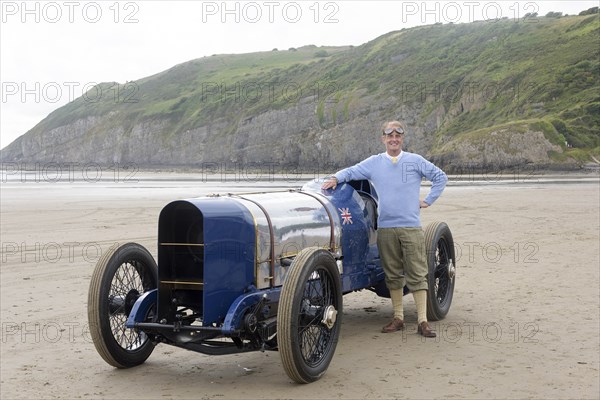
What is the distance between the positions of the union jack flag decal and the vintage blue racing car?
38cm

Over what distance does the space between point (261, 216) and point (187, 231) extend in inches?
23.8

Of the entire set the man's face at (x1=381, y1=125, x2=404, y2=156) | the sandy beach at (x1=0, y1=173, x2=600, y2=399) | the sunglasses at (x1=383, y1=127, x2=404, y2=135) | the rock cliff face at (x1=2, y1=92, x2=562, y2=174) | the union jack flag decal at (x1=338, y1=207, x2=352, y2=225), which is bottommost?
the sandy beach at (x1=0, y1=173, x2=600, y2=399)

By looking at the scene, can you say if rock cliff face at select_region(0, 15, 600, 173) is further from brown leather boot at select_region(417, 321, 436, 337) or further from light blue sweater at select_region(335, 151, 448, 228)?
brown leather boot at select_region(417, 321, 436, 337)

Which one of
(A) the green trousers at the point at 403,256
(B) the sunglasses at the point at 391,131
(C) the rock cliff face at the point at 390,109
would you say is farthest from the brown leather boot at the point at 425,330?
(C) the rock cliff face at the point at 390,109

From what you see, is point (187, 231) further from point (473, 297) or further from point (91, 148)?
point (91, 148)

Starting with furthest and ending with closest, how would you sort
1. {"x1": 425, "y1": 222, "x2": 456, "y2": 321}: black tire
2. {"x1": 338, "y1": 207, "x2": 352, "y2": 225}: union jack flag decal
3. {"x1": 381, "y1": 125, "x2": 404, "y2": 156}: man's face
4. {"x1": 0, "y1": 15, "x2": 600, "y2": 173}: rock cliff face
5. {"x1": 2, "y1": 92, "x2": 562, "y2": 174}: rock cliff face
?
{"x1": 0, "y1": 15, "x2": 600, "y2": 173}: rock cliff face
{"x1": 2, "y1": 92, "x2": 562, "y2": 174}: rock cliff face
{"x1": 425, "y1": 222, "x2": 456, "y2": 321}: black tire
{"x1": 381, "y1": 125, "x2": 404, "y2": 156}: man's face
{"x1": 338, "y1": 207, "x2": 352, "y2": 225}: union jack flag decal

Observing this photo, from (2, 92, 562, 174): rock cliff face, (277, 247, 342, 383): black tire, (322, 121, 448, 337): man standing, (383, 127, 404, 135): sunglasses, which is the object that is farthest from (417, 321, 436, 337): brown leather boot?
(2, 92, 562, 174): rock cliff face

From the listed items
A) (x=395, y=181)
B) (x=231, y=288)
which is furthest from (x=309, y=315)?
(x=395, y=181)

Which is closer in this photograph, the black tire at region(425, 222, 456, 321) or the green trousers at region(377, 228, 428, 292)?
the green trousers at region(377, 228, 428, 292)

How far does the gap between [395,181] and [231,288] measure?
225cm

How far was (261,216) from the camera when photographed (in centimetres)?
594

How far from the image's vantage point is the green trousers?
7.15 metres

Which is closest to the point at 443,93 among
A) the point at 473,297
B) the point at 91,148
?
the point at 473,297

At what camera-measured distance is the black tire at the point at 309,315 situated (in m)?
5.36
